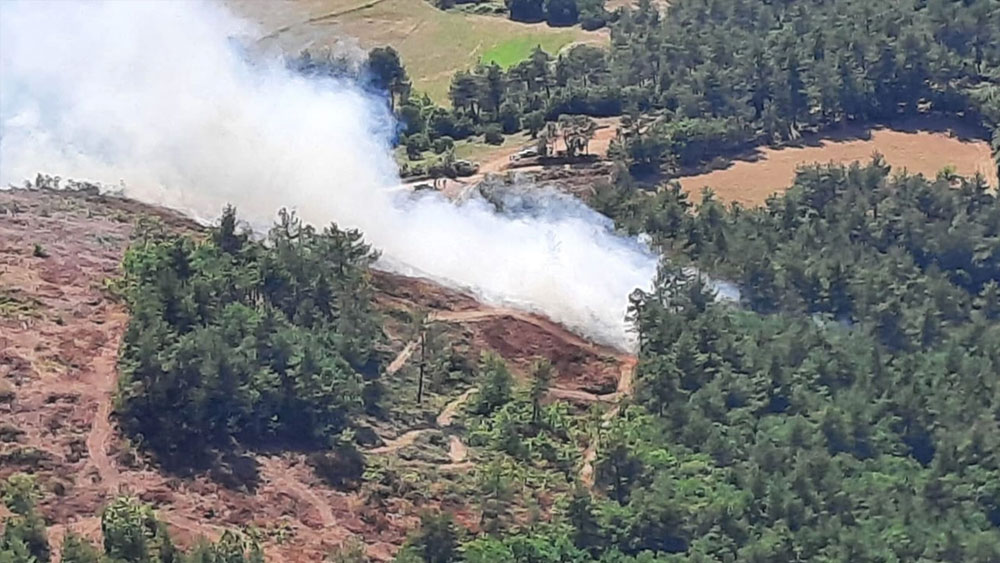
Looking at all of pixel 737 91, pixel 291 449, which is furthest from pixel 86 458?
pixel 737 91

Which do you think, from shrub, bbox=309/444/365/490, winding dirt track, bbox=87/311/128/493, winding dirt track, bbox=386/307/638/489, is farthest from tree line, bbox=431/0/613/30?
shrub, bbox=309/444/365/490

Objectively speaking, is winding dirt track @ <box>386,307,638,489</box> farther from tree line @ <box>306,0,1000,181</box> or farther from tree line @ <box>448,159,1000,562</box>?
tree line @ <box>306,0,1000,181</box>

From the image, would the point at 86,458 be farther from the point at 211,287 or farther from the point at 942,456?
the point at 942,456

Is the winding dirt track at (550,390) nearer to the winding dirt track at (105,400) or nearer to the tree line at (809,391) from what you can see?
the tree line at (809,391)

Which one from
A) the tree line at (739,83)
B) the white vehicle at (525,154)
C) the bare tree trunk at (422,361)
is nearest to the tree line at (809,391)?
the bare tree trunk at (422,361)

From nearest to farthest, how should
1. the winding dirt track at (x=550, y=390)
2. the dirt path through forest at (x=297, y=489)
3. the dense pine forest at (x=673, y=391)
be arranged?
the dense pine forest at (x=673, y=391) → the dirt path through forest at (x=297, y=489) → the winding dirt track at (x=550, y=390)

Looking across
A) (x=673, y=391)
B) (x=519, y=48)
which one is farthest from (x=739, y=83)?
(x=673, y=391)

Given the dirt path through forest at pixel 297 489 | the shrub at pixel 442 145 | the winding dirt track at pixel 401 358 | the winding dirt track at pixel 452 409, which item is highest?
the shrub at pixel 442 145
